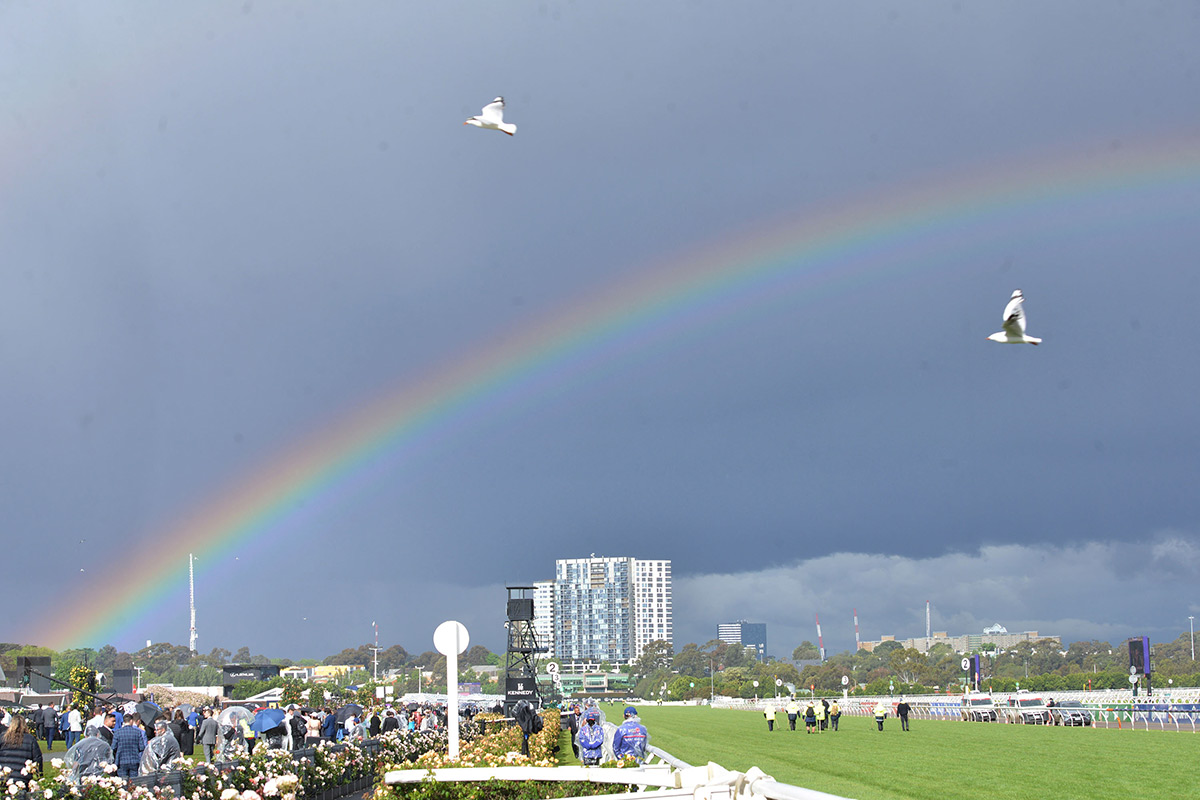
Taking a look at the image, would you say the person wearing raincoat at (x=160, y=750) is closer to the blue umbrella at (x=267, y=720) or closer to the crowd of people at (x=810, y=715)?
the blue umbrella at (x=267, y=720)

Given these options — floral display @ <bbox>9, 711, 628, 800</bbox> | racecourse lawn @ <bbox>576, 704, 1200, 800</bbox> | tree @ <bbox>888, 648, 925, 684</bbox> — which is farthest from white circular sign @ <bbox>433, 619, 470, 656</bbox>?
tree @ <bbox>888, 648, 925, 684</bbox>

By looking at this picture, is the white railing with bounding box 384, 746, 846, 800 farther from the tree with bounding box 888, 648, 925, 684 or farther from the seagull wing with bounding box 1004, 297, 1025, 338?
the tree with bounding box 888, 648, 925, 684

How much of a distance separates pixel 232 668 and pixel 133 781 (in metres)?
148

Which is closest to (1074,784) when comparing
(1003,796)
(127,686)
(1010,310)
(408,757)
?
(1003,796)

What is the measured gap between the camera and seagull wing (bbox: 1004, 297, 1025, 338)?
1941cm

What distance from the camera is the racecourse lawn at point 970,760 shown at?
66.4 ft

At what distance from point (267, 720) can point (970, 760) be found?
16771 mm

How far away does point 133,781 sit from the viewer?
12.6m

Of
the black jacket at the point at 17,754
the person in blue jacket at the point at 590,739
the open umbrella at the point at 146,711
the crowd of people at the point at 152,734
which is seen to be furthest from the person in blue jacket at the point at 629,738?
the open umbrella at the point at 146,711

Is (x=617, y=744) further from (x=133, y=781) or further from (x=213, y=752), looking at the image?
(x=213, y=752)

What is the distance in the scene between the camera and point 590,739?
1859 centimetres

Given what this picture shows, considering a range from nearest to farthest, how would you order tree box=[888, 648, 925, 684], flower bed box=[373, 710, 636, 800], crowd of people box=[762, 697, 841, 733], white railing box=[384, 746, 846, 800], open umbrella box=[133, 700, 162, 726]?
white railing box=[384, 746, 846, 800], flower bed box=[373, 710, 636, 800], open umbrella box=[133, 700, 162, 726], crowd of people box=[762, 697, 841, 733], tree box=[888, 648, 925, 684]

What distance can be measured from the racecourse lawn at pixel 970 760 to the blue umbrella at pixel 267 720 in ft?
32.7

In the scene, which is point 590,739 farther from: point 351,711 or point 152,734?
point 351,711
